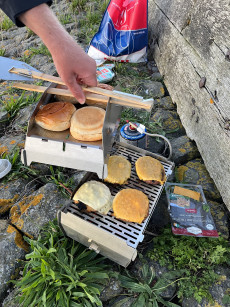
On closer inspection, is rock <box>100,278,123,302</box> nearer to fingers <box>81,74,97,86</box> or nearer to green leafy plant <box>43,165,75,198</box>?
green leafy plant <box>43,165,75,198</box>

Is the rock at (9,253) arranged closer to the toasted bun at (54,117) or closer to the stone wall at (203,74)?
the toasted bun at (54,117)

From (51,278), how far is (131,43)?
158 inches

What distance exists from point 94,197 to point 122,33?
11.6 feet

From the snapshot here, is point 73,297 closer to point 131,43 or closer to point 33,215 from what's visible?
point 33,215

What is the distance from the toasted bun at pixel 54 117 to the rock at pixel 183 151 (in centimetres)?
156

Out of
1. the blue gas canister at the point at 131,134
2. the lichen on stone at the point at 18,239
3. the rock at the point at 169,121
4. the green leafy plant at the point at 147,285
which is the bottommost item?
the green leafy plant at the point at 147,285

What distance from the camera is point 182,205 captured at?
2451 mm

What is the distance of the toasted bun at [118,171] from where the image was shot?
7.29ft

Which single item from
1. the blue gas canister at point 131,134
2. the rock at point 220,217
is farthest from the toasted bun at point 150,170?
the rock at point 220,217

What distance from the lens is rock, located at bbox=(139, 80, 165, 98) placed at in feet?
13.3

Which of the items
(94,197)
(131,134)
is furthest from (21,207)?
(131,134)

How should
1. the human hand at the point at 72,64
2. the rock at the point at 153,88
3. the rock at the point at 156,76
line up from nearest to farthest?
the human hand at the point at 72,64
the rock at the point at 153,88
the rock at the point at 156,76

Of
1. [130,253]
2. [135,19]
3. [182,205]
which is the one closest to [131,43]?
[135,19]

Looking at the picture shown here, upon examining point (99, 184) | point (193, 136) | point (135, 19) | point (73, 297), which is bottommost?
point (73, 297)
